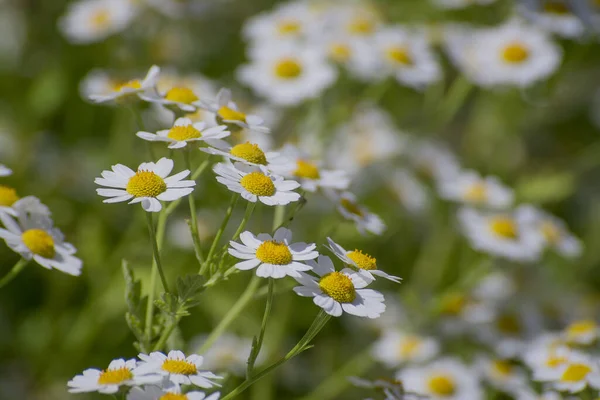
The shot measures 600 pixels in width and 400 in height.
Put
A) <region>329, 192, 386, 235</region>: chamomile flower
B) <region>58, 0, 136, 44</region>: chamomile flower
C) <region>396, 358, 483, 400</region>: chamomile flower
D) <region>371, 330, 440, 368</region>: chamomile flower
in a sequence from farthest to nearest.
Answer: <region>58, 0, 136, 44</region>: chamomile flower, <region>371, 330, 440, 368</region>: chamomile flower, <region>396, 358, 483, 400</region>: chamomile flower, <region>329, 192, 386, 235</region>: chamomile flower

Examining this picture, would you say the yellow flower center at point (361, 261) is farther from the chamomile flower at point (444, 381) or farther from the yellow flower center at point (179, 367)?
the chamomile flower at point (444, 381)

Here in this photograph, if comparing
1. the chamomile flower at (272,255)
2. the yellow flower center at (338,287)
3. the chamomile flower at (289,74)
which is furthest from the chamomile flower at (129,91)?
the chamomile flower at (289,74)

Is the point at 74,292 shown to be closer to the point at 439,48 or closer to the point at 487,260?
the point at 487,260

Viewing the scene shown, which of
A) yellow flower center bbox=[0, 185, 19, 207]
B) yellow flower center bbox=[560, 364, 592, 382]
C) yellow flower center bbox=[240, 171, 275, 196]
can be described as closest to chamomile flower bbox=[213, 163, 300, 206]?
yellow flower center bbox=[240, 171, 275, 196]

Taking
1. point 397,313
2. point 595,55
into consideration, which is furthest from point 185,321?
point 595,55

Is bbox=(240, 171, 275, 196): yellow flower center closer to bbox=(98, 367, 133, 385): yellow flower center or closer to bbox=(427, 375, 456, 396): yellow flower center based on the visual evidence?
bbox=(98, 367, 133, 385): yellow flower center
